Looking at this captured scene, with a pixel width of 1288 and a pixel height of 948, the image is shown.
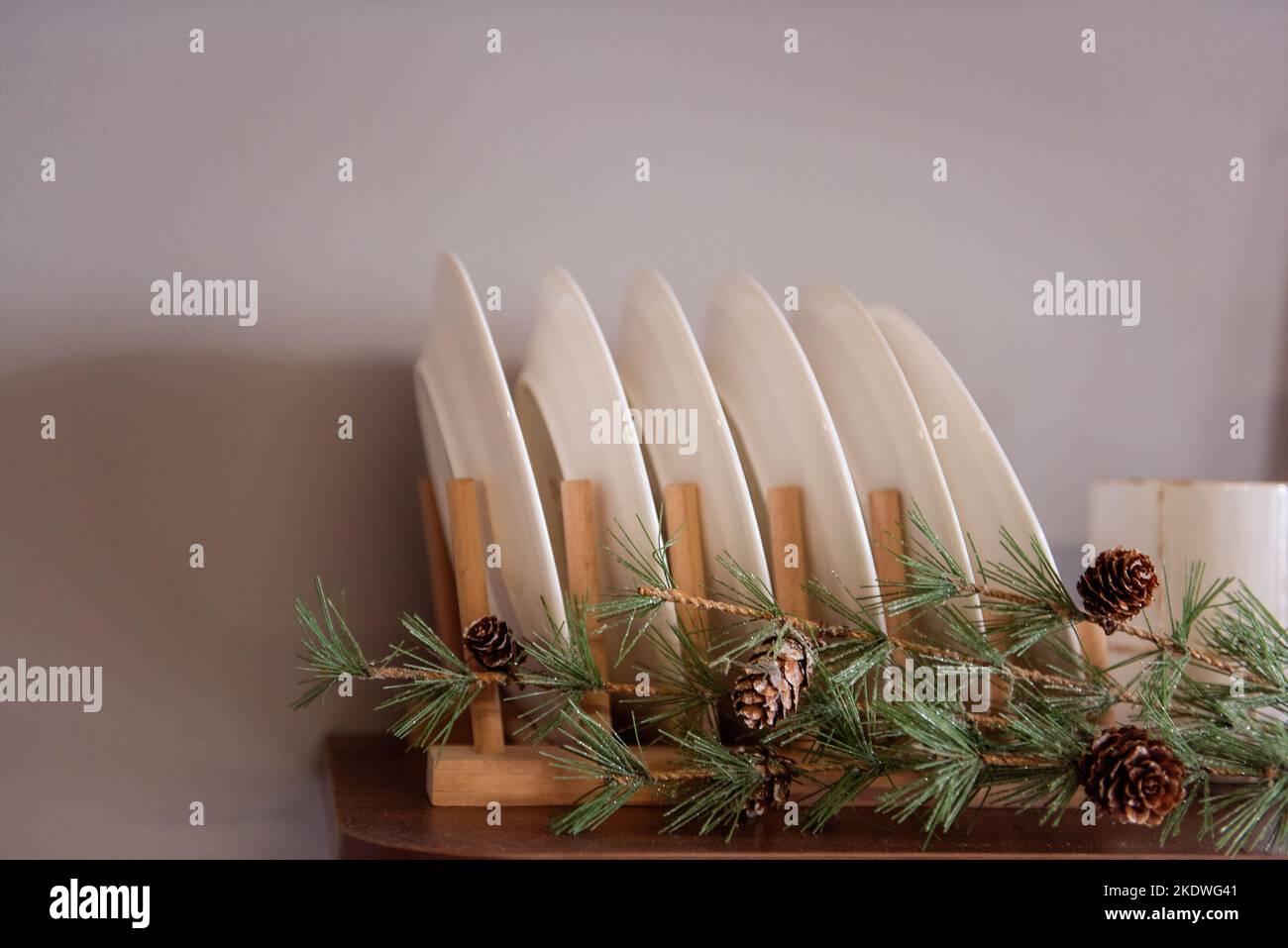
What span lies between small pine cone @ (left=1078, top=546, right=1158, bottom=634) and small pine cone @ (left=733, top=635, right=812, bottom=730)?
175mm

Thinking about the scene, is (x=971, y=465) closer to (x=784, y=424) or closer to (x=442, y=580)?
(x=784, y=424)

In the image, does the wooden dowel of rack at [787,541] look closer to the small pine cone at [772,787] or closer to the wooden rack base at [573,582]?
the wooden rack base at [573,582]

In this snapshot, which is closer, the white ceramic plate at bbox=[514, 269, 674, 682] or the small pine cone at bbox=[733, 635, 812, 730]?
the small pine cone at bbox=[733, 635, 812, 730]

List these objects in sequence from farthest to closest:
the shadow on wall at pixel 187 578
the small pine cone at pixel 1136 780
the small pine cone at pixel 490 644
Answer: the shadow on wall at pixel 187 578 < the small pine cone at pixel 490 644 < the small pine cone at pixel 1136 780

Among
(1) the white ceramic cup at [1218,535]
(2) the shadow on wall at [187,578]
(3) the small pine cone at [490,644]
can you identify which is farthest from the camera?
(2) the shadow on wall at [187,578]

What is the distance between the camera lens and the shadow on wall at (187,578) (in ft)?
3.21

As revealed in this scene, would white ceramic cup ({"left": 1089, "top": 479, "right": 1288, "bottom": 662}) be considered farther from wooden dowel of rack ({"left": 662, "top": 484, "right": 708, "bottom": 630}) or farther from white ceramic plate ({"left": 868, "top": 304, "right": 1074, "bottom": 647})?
wooden dowel of rack ({"left": 662, "top": 484, "right": 708, "bottom": 630})

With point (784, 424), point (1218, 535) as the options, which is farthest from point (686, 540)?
point (1218, 535)

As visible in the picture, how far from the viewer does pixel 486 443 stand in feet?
2.64

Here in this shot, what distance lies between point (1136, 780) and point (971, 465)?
249 millimetres

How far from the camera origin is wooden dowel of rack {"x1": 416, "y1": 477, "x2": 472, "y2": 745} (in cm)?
92

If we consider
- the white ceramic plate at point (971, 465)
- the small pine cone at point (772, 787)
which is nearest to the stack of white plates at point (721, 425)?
the white ceramic plate at point (971, 465)

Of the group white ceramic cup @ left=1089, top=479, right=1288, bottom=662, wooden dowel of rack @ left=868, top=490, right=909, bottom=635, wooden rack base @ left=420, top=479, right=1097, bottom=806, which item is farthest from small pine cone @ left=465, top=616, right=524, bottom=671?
white ceramic cup @ left=1089, top=479, right=1288, bottom=662

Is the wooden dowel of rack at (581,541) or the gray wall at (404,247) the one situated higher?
the gray wall at (404,247)
